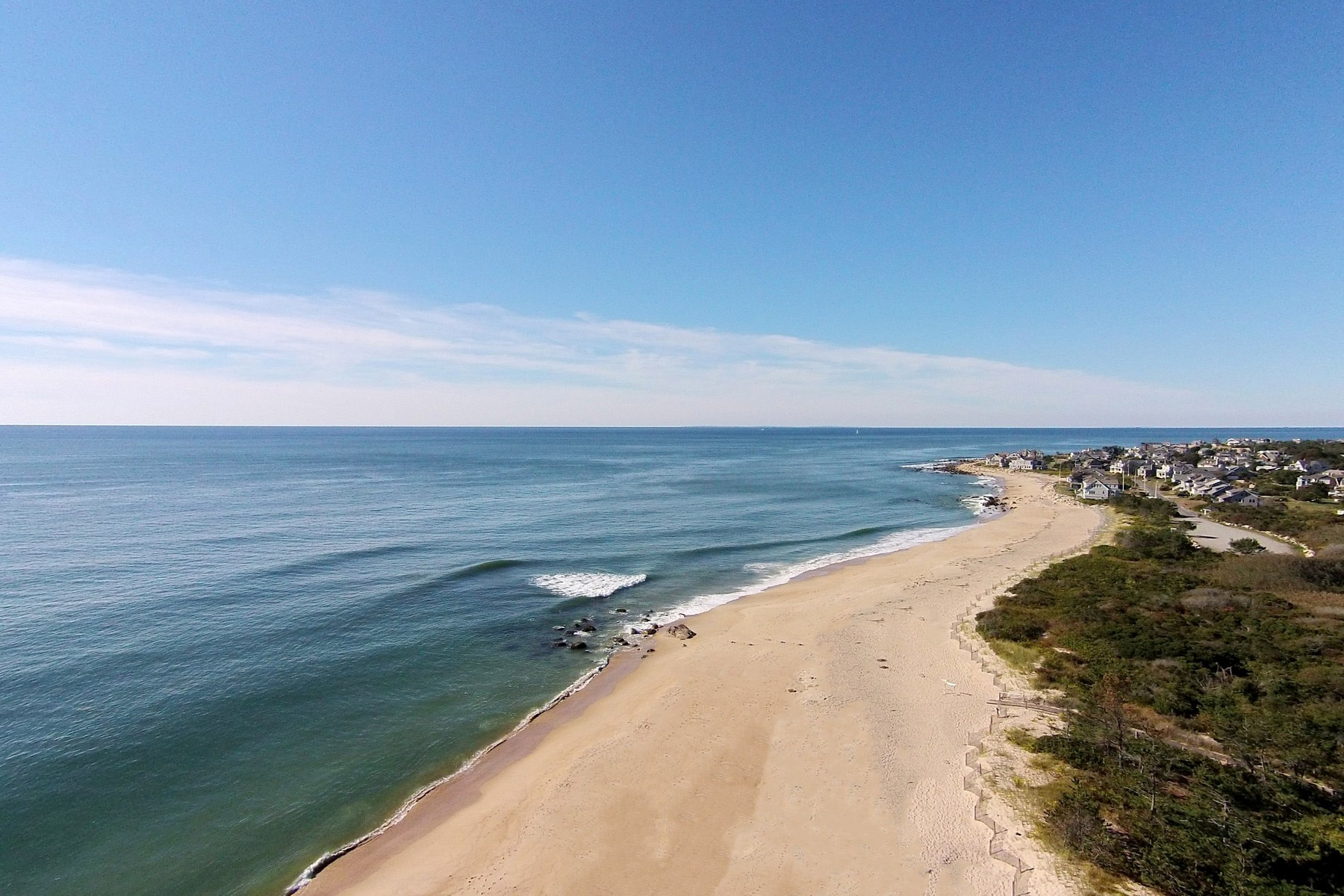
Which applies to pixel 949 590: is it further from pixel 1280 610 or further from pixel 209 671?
pixel 209 671

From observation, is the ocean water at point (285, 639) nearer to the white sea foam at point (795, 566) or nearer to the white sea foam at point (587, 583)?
the white sea foam at point (587, 583)

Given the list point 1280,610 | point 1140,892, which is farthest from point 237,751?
point 1280,610

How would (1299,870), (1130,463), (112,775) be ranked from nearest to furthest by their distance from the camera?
(1299,870) < (112,775) < (1130,463)

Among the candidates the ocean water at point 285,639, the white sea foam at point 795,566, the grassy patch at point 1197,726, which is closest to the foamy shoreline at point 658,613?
the white sea foam at point 795,566

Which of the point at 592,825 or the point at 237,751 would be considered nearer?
A: the point at 592,825

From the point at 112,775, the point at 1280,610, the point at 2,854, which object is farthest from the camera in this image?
the point at 1280,610

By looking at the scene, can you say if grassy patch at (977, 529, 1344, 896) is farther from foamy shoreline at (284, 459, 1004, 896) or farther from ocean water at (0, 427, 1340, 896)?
ocean water at (0, 427, 1340, 896)

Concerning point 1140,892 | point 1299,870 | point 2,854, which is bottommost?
point 2,854
